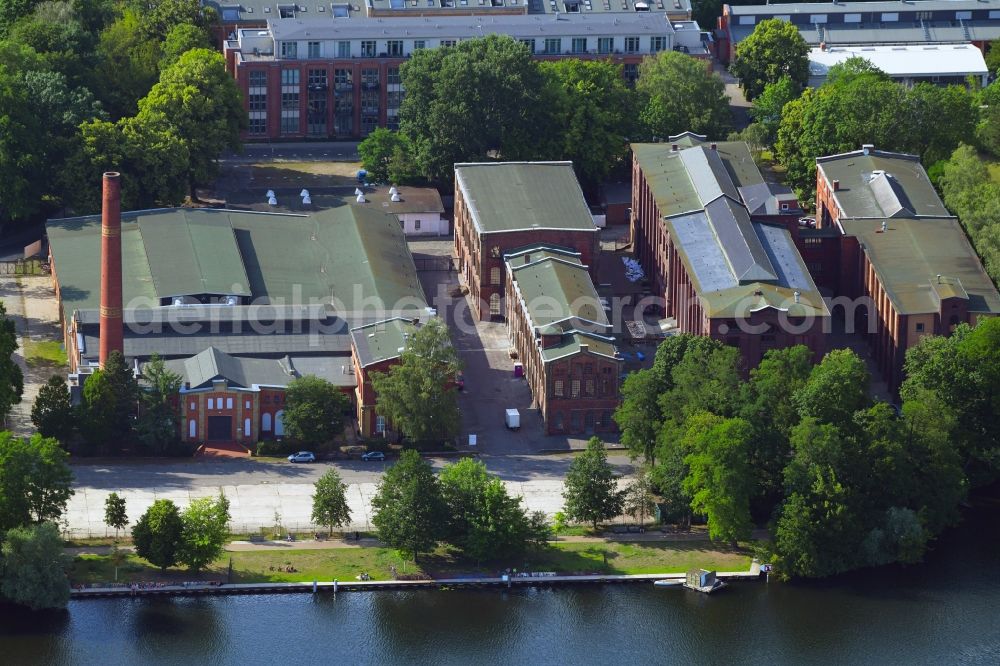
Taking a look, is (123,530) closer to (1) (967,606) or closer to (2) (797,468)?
(2) (797,468)

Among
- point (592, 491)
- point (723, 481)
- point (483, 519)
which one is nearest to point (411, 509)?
point (483, 519)

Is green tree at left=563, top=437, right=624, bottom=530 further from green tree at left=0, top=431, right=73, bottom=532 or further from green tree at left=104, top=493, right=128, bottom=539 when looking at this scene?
green tree at left=0, top=431, right=73, bottom=532

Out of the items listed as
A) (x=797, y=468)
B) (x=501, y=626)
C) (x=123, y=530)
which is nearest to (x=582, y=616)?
(x=501, y=626)

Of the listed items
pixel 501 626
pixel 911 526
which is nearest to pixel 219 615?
pixel 501 626

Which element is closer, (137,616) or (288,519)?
(137,616)

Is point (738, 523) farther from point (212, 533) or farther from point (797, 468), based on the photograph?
point (212, 533)
